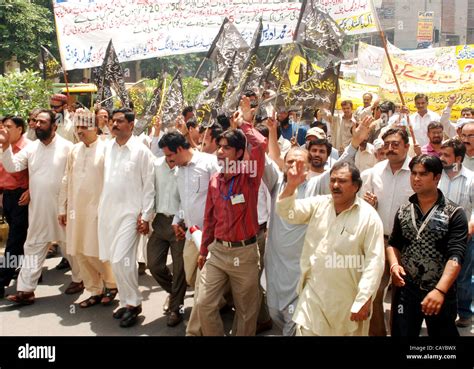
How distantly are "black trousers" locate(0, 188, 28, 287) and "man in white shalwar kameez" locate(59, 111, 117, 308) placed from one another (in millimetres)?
495

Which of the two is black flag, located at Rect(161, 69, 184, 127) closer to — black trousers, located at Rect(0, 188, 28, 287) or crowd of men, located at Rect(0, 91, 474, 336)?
crowd of men, located at Rect(0, 91, 474, 336)

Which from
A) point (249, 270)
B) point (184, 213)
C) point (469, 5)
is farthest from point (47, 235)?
point (469, 5)

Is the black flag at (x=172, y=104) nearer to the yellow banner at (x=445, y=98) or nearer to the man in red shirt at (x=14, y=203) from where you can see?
the man in red shirt at (x=14, y=203)

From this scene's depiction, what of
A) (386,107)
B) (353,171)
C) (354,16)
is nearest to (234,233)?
(353,171)

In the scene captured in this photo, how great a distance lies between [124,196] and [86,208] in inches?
22.4

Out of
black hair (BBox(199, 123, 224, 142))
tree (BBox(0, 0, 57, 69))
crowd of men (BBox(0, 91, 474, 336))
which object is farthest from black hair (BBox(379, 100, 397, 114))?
tree (BBox(0, 0, 57, 69))

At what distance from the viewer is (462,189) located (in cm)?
428

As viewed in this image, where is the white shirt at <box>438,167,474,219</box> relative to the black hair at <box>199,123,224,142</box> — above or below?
below

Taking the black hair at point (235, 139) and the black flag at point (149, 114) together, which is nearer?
the black hair at point (235, 139)

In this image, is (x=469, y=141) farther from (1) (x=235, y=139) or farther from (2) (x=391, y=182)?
(1) (x=235, y=139)

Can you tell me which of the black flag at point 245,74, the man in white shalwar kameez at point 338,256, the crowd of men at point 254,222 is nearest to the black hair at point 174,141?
the crowd of men at point 254,222

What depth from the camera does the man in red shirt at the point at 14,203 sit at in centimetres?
536

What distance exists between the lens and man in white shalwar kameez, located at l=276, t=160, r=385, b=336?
10.1 feet

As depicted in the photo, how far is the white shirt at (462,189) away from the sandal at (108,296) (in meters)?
3.11
